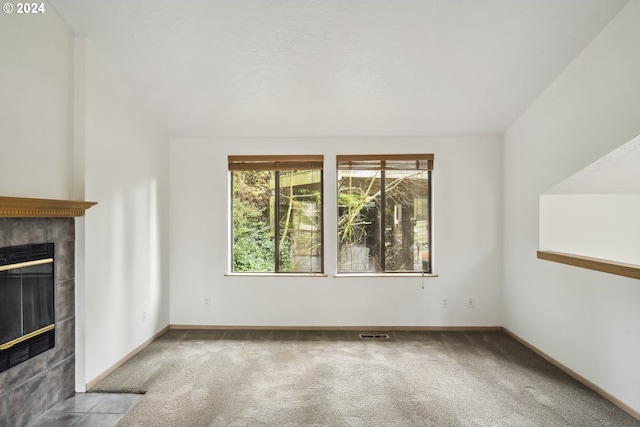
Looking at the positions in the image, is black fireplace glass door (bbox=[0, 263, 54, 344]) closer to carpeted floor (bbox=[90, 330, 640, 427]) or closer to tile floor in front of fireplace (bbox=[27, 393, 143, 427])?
tile floor in front of fireplace (bbox=[27, 393, 143, 427])

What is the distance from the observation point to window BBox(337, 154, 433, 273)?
13.9ft

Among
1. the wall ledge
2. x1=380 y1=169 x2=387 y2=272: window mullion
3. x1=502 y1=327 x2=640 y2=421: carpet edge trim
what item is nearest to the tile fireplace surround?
x1=380 y1=169 x2=387 y2=272: window mullion

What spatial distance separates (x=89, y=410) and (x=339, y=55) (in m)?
3.24

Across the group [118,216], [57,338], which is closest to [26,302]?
[57,338]

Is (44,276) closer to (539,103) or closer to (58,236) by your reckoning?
(58,236)

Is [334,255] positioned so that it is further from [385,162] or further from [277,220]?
[385,162]

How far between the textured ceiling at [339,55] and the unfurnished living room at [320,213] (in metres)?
0.02

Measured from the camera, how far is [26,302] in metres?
2.28

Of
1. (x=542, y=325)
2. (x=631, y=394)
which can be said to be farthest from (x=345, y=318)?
(x=631, y=394)

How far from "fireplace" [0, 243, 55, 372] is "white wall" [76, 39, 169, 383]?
26cm

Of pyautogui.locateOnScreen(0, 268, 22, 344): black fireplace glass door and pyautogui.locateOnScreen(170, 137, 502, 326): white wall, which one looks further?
pyautogui.locateOnScreen(170, 137, 502, 326): white wall

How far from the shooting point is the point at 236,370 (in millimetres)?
3043

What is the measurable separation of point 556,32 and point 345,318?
3361mm

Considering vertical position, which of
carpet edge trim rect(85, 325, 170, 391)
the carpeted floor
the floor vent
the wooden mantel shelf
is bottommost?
the floor vent
